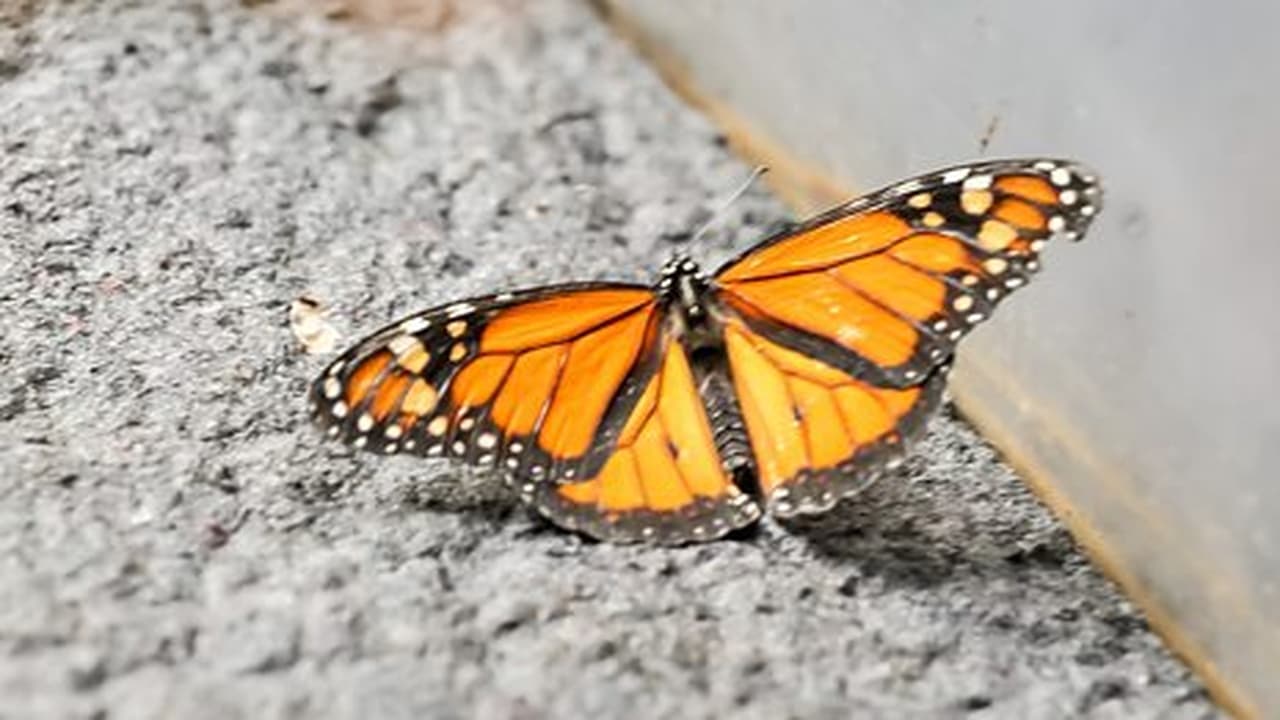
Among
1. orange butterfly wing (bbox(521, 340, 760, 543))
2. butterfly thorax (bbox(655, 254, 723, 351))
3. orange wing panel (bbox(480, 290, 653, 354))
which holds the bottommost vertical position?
orange butterfly wing (bbox(521, 340, 760, 543))

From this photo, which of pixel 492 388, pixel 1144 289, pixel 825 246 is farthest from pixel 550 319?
pixel 1144 289

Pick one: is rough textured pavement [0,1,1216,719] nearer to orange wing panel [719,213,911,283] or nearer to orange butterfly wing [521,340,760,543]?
orange butterfly wing [521,340,760,543]

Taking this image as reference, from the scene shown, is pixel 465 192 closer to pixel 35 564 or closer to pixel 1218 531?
pixel 35 564

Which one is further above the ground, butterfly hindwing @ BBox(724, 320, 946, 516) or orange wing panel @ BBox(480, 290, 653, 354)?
orange wing panel @ BBox(480, 290, 653, 354)

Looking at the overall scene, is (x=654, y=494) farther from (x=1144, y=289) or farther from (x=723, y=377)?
(x=1144, y=289)

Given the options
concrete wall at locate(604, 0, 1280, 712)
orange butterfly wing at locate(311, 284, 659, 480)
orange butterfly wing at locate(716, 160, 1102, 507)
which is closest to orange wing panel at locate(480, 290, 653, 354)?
orange butterfly wing at locate(311, 284, 659, 480)

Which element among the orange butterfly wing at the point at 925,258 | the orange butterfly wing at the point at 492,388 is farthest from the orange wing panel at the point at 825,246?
the orange butterfly wing at the point at 492,388

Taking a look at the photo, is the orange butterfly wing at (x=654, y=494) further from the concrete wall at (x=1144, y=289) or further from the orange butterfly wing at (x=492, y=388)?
the concrete wall at (x=1144, y=289)
